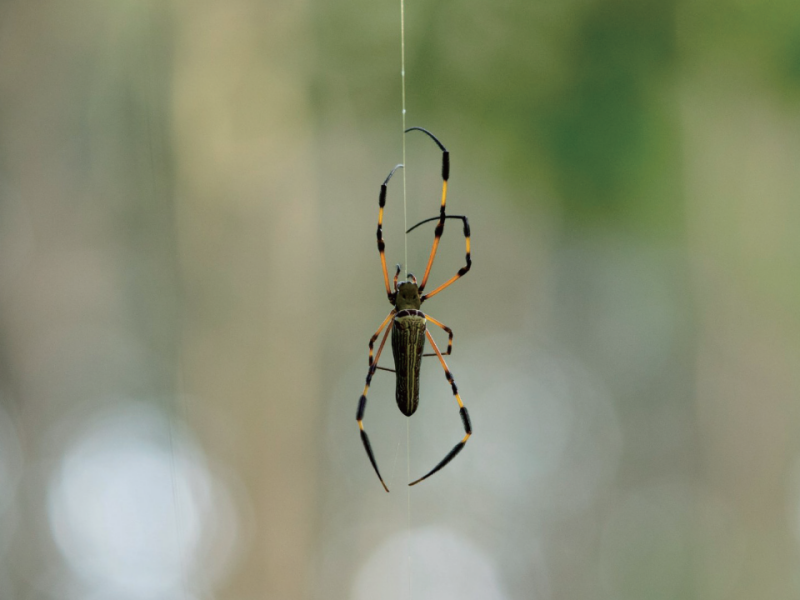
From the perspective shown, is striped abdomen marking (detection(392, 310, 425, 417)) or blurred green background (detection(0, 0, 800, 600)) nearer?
striped abdomen marking (detection(392, 310, 425, 417))

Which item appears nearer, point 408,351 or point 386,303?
point 408,351

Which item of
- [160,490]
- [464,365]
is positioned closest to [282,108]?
[464,365]

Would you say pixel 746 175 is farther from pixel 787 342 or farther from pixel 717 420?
pixel 717 420

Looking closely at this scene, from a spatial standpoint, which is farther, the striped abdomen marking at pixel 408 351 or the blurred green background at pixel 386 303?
the blurred green background at pixel 386 303

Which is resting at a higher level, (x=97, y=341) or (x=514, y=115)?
(x=514, y=115)
